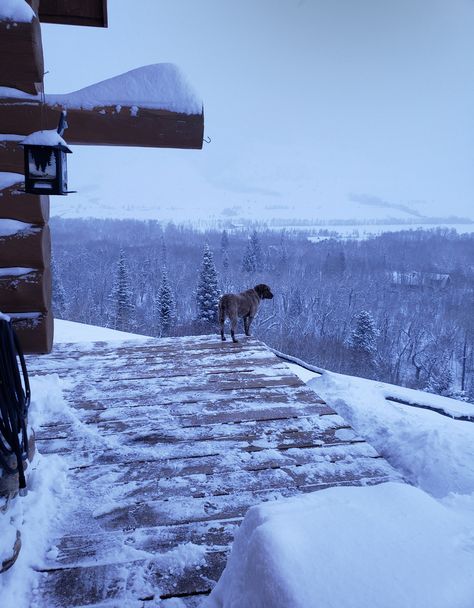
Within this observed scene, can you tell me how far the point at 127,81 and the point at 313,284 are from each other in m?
52.6

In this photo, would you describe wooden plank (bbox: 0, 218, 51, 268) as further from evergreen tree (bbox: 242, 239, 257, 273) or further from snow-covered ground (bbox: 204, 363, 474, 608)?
evergreen tree (bbox: 242, 239, 257, 273)

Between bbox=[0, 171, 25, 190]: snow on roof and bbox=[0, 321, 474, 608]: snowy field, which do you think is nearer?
bbox=[0, 321, 474, 608]: snowy field

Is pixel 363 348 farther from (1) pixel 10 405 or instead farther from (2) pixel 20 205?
(1) pixel 10 405

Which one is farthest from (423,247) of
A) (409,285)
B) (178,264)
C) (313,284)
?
(178,264)

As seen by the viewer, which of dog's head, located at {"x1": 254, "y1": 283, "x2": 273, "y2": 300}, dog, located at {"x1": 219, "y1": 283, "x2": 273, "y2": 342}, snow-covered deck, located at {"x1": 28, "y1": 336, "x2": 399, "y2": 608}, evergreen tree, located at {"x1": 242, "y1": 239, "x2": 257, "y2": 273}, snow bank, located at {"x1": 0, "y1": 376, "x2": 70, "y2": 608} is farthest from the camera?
evergreen tree, located at {"x1": 242, "y1": 239, "x2": 257, "y2": 273}

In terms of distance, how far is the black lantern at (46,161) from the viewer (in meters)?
2.67

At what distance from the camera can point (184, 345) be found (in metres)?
4.55

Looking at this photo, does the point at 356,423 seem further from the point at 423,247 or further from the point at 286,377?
the point at 423,247

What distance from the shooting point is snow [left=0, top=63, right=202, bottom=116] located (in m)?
3.47

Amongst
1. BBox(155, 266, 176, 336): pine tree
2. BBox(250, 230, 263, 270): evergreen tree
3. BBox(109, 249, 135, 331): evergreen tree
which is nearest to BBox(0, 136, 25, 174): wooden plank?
BBox(155, 266, 176, 336): pine tree

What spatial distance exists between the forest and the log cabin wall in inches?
771

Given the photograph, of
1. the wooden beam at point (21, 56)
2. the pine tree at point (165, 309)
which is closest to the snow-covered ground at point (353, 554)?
the wooden beam at point (21, 56)

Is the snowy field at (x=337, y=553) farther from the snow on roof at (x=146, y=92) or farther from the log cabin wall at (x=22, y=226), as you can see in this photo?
the snow on roof at (x=146, y=92)

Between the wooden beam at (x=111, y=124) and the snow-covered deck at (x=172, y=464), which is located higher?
the wooden beam at (x=111, y=124)
